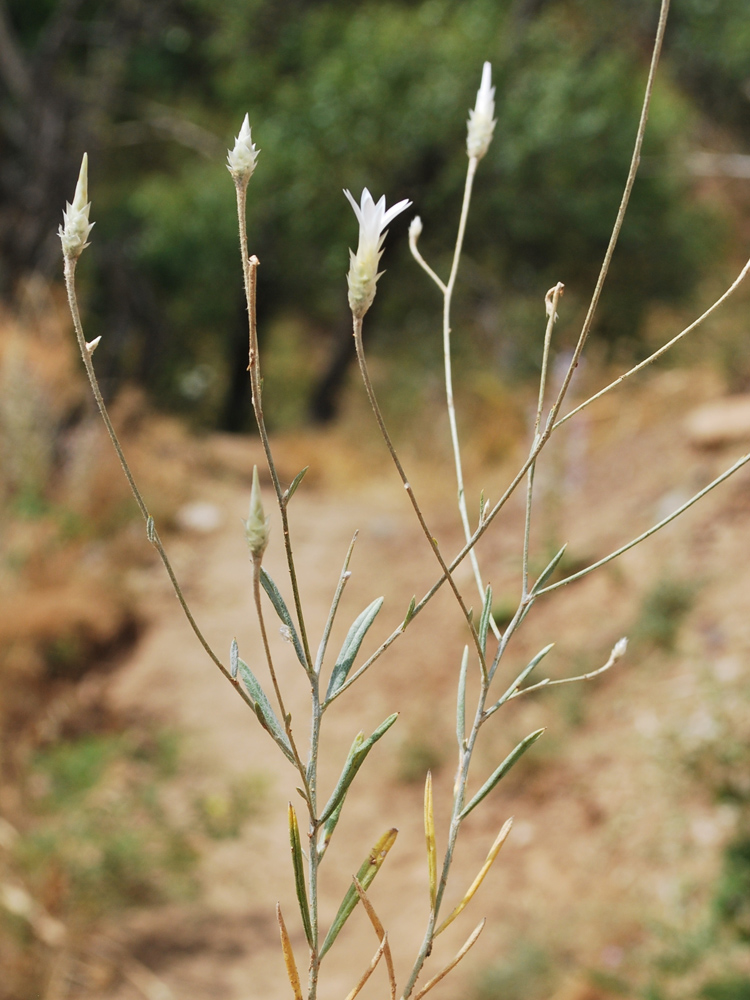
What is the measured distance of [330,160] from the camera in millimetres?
8492

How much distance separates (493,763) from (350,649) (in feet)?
9.53

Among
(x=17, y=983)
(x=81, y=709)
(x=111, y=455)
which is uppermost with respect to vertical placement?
(x=111, y=455)

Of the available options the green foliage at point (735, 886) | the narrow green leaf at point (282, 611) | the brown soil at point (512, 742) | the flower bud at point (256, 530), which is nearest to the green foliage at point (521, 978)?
the brown soil at point (512, 742)

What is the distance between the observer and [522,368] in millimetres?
8531

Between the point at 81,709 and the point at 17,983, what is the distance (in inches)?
69.7

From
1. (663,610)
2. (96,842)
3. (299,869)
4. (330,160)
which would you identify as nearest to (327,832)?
(299,869)

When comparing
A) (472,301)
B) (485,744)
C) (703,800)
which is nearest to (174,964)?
(485,744)

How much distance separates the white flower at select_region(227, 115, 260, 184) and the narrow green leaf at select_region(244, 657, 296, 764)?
0.67 feet

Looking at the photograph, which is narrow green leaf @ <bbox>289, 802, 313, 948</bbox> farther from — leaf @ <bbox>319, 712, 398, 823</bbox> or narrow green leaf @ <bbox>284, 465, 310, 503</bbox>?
narrow green leaf @ <bbox>284, 465, 310, 503</bbox>

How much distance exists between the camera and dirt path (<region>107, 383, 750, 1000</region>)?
255 cm

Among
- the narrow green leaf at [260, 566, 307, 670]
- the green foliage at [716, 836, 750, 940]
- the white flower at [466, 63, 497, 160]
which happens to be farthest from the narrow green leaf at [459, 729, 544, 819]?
the green foliage at [716, 836, 750, 940]

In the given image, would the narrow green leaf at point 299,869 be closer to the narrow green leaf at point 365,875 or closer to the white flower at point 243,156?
the narrow green leaf at point 365,875

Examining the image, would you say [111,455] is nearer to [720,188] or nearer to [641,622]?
[641,622]

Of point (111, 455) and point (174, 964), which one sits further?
point (111, 455)
